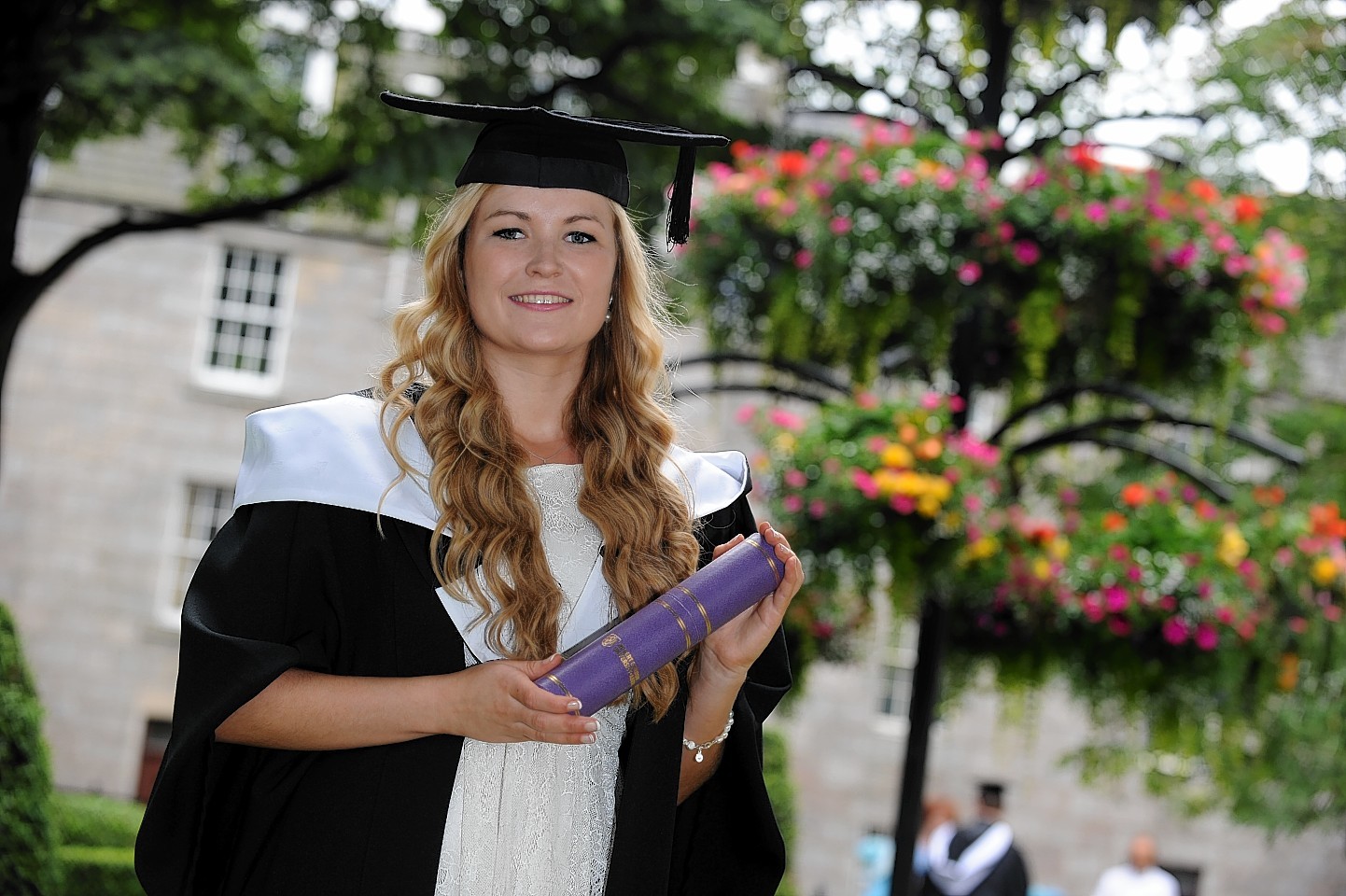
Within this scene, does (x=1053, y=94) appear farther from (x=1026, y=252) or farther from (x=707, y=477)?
(x=707, y=477)

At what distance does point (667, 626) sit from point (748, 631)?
9.6 inches

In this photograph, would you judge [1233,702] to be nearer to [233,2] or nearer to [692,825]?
[692,825]

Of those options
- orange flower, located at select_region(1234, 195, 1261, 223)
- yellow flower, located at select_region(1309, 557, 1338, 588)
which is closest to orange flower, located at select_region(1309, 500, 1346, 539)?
yellow flower, located at select_region(1309, 557, 1338, 588)

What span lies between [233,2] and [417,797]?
24.0 ft

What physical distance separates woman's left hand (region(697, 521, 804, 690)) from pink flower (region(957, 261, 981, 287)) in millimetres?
4829

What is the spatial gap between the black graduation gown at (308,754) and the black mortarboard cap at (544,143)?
1.99ft

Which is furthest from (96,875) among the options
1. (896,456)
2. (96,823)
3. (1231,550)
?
(1231,550)

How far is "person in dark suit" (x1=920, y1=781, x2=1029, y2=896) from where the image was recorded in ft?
33.6

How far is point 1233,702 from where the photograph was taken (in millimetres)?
7648

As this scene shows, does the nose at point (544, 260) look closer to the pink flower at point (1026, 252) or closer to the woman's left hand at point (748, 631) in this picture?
the woman's left hand at point (748, 631)

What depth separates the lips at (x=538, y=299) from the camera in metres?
2.35

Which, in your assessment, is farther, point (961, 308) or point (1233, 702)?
point (1233, 702)

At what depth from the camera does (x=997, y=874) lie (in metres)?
10.2

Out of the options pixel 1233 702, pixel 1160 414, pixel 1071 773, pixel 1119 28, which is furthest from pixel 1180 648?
pixel 1071 773
